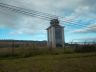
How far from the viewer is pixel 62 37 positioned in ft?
180

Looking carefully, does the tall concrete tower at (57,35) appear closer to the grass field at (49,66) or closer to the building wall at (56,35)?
the building wall at (56,35)

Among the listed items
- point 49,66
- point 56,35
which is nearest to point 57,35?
point 56,35

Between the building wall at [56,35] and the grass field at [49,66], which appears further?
the building wall at [56,35]

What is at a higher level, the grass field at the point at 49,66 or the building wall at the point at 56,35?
the building wall at the point at 56,35

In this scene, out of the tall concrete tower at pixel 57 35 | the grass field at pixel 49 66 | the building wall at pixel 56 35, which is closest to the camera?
the grass field at pixel 49 66

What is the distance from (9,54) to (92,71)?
1201cm

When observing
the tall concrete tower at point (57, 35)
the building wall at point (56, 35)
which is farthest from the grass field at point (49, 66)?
the building wall at point (56, 35)

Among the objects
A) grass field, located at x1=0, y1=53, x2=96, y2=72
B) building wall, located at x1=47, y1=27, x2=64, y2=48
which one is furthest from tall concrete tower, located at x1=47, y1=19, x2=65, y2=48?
grass field, located at x1=0, y1=53, x2=96, y2=72

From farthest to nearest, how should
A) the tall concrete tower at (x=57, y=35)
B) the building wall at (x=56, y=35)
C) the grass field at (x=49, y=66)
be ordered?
the building wall at (x=56, y=35), the tall concrete tower at (x=57, y=35), the grass field at (x=49, y=66)

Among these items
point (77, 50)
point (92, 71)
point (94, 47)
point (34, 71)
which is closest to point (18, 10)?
point (34, 71)

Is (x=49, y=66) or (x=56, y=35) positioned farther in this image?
(x=56, y=35)

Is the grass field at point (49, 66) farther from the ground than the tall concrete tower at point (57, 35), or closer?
closer

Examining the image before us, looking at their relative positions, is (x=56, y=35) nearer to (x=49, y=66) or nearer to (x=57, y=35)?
(x=57, y=35)

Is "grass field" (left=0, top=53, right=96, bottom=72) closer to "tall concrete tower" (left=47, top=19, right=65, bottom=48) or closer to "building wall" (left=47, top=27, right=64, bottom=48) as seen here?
"tall concrete tower" (left=47, top=19, right=65, bottom=48)
